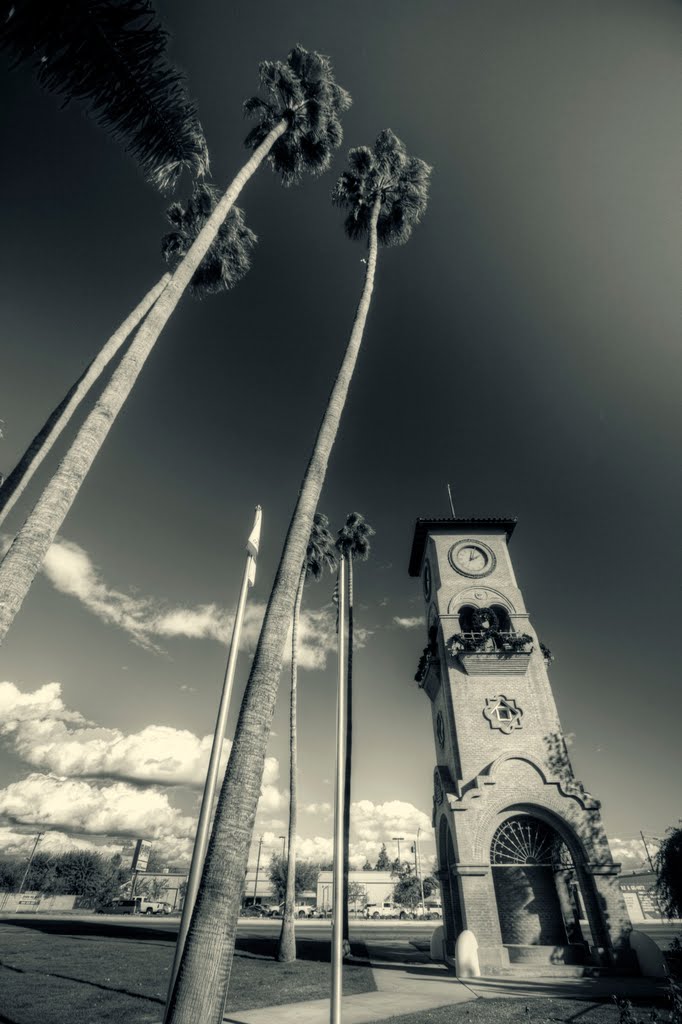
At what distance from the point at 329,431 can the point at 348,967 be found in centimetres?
1955

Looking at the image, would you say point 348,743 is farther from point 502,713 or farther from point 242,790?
point 242,790

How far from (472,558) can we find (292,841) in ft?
51.1

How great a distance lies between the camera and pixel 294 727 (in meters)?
23.1

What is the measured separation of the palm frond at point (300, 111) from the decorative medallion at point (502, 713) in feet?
69.2

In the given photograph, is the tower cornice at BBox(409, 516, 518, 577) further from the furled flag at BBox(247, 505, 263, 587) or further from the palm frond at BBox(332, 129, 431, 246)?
the furled flag at BBox(247, 505, 263, 587)

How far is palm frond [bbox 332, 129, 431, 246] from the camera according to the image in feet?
55.5

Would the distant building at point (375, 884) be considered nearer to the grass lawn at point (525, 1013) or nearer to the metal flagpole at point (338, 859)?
the grass lawn at point (525, 1013)

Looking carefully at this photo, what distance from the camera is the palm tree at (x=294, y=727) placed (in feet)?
58.6

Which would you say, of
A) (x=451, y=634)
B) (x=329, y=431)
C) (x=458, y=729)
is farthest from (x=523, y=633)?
(x=329, y=431)

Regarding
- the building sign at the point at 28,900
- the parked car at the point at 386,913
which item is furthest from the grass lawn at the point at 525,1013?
the parked car at the point at 386,913

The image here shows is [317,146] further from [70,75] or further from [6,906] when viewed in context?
[6,906]

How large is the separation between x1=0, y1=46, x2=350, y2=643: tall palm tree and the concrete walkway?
10.1 meters

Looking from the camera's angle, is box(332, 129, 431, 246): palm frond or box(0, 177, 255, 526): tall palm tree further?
box(332, 129, 431, 246): palm frond

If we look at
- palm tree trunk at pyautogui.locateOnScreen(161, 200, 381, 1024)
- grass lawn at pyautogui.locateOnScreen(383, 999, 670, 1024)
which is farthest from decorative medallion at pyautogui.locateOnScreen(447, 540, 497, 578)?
palm tree trunk at pyautogui.locateOnScreen(161, 200, 381, 1024)
